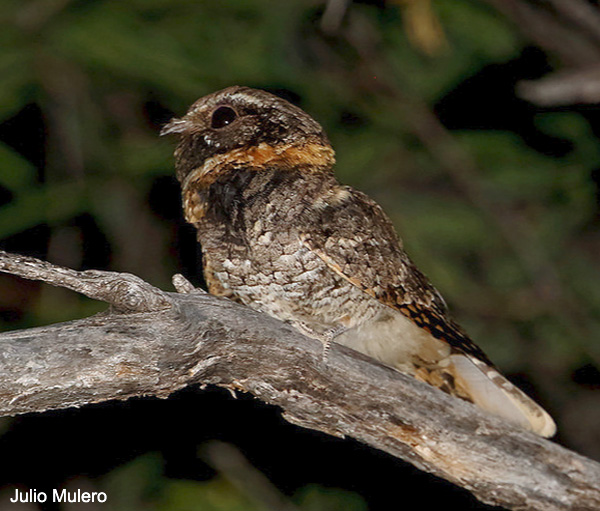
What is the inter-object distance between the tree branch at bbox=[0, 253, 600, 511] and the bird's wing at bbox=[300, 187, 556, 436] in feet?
0.38

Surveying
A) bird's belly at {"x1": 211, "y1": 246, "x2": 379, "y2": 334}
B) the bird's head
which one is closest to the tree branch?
bird's belly at {"x1": 211, "y1": 246, "x2": 379, "y2": 334}

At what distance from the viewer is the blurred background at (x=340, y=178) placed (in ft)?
12.1

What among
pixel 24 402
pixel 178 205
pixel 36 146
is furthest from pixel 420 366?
pixel 36 146

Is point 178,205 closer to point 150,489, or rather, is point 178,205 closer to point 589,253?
point 150,489

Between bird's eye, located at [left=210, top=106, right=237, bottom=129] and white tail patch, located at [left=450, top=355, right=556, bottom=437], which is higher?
bird's eye, located at [left=210, top=106, right=237, bottom=129]

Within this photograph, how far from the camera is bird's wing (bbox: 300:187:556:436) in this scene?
223 cm

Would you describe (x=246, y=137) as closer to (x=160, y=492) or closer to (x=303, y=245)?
(x=303, y=245)

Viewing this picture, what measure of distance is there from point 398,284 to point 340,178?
68.3 inches

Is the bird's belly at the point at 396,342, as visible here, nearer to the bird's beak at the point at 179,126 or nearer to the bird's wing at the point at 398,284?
the bird's wing at the point at 398,284

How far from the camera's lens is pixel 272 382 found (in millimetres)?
2141

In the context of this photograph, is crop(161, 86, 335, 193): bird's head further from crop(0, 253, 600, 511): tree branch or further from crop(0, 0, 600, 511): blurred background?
crop(0, 0, 600, 511): blurred background

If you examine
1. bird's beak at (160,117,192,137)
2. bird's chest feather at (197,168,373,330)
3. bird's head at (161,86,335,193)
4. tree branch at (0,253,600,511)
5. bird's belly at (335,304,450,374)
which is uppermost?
bird's beak at (160,117,192,137)

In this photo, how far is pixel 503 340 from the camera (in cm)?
447

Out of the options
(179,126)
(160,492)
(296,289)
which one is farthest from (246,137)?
(160,492)
